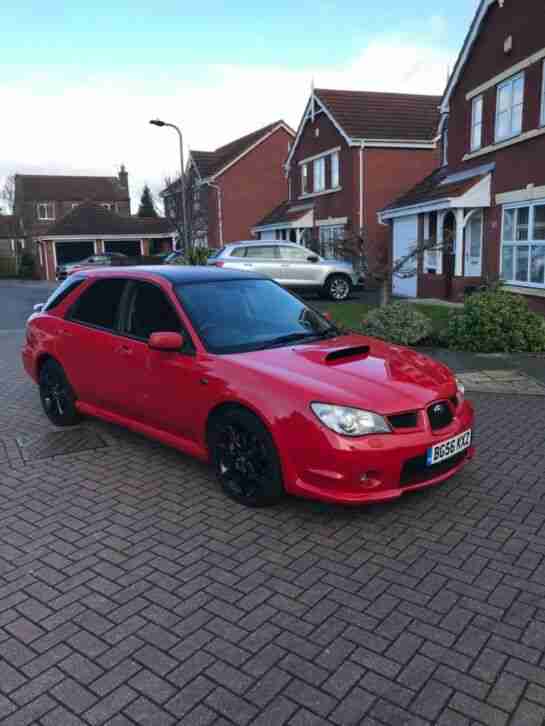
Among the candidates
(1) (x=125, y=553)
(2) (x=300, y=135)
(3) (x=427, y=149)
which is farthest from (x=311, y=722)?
(2) (x=300, y=135)

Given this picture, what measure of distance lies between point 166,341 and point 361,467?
5.79 feet

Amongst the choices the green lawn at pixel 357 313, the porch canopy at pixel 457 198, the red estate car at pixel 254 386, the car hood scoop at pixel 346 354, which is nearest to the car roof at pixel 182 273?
the red estate car at pixel 254 386

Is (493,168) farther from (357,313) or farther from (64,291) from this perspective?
(64,291)

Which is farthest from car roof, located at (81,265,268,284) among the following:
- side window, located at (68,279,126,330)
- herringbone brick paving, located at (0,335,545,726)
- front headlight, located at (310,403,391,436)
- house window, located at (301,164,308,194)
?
house window, located at (301,164,308,194)

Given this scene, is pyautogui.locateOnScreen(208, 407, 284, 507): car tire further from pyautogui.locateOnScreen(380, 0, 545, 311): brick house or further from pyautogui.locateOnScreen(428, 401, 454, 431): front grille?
pyautogui.locateOnScreen(380, 0, 545, 311): brick house

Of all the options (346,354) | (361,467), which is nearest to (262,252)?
(346,354)

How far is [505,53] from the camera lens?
1471 centimetres

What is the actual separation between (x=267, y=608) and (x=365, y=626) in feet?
1.71

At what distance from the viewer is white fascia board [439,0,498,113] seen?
15.3m

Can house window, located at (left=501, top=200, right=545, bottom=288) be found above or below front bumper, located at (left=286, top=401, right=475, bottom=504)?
above

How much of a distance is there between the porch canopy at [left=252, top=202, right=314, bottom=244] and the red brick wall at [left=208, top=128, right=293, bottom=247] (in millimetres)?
4435

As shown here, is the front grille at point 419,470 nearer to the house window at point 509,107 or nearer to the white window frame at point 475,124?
the house window at point 509,107

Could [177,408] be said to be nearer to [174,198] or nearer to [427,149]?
[427,149]

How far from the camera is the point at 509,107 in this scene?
14820 mm
